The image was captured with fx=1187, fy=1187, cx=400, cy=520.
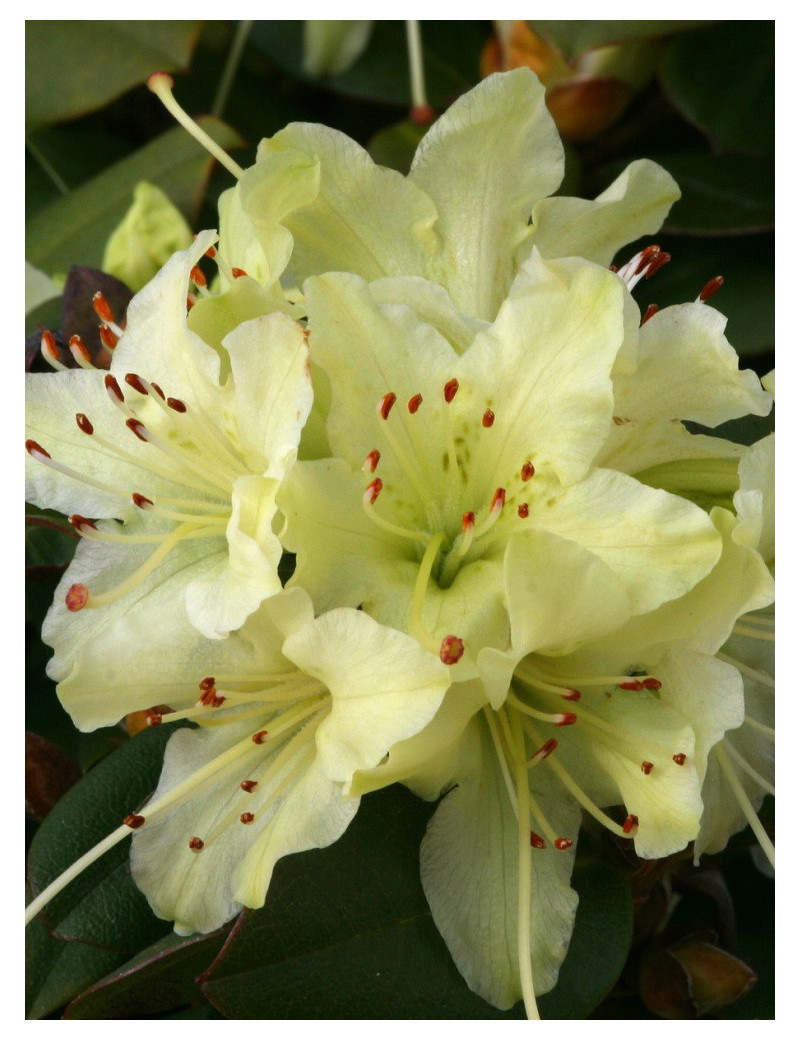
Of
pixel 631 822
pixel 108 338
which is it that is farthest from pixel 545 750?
pixel 108 338

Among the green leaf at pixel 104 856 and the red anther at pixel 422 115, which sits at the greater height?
the red anther at pixel 422 115

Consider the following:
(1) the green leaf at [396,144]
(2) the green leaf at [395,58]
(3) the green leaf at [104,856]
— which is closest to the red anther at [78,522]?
(3) the green leaf at [104,856]

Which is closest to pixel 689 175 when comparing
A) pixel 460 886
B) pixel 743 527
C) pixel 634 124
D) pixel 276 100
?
pixel 634 124

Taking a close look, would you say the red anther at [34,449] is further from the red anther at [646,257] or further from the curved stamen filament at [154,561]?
the red anther at [646,257]

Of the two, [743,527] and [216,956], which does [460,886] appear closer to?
[216,956]

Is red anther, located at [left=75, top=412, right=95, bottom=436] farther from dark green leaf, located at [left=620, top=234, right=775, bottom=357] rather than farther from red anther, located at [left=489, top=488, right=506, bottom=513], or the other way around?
dark green leaf, located at [left=620, top=234, right=775, bottom=357]

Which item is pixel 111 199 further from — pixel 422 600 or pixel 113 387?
pixel 422 600
